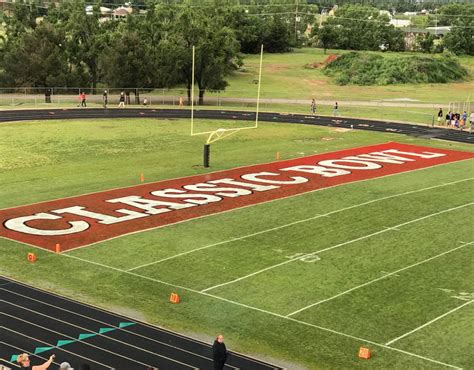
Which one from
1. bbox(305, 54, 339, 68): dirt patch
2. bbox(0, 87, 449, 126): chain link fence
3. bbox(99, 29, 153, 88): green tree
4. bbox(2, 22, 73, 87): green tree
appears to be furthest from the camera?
bbox(305, 54, 339, 68): dirt patch

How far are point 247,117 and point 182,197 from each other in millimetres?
34593

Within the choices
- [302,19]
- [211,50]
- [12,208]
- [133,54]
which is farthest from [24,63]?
[302,19]

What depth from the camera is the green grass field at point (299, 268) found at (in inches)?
802

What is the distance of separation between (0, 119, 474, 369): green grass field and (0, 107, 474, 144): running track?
60.8 feet

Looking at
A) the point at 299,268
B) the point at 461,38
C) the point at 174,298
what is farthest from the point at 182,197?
the point at 461,38

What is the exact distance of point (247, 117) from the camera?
228 ft

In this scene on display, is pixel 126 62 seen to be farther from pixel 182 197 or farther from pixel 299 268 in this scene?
pixel 299 268

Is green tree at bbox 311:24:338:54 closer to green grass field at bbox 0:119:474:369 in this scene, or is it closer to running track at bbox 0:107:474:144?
running track at bbox 0:107:474:144

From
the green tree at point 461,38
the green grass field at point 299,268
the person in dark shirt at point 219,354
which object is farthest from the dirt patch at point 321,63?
the person in dark shirt at point 219,354

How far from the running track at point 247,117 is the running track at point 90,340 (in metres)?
42.3

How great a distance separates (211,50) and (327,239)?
5018 centimetres

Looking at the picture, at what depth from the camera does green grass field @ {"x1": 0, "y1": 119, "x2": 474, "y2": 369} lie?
802 inches

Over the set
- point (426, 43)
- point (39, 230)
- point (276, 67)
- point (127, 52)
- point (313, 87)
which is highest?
point (426, 43)

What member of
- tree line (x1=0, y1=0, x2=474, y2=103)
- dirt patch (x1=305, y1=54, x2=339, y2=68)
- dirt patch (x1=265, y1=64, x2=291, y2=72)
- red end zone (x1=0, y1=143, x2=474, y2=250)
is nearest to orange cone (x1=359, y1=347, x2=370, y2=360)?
red end zone (x1=0, y1=143, x2=474, y2=250)
